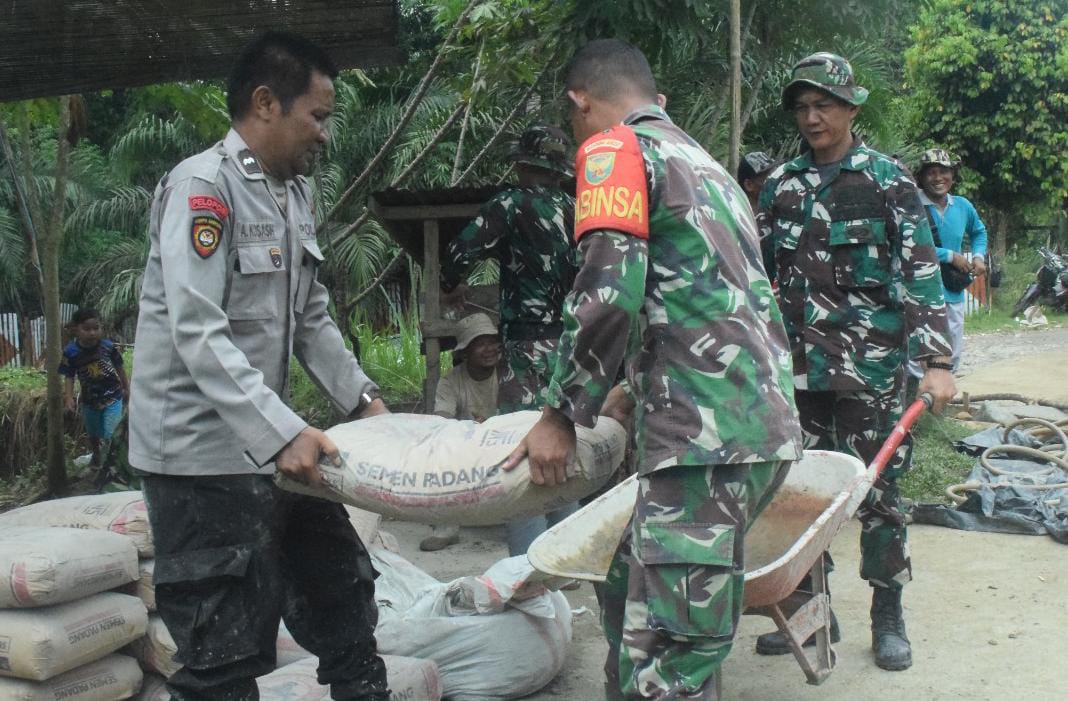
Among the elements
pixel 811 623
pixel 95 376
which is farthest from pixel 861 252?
pixel 95 376

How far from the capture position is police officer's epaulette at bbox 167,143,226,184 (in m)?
2.60

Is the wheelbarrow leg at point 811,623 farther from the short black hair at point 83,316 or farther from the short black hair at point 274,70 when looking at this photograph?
the short black hair at point 83,316

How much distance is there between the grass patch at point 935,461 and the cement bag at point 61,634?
459 cm

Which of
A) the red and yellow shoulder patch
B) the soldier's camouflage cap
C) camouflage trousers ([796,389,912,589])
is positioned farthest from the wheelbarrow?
the soldier's camouflage cap

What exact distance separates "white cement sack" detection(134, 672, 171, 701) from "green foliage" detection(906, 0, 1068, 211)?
1783cm

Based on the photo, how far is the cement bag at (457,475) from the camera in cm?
260

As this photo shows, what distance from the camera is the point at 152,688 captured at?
3.60 metres

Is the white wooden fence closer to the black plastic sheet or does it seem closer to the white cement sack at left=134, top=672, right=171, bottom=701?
the white cement sack at left=134, top=672, right=171, bottom=701

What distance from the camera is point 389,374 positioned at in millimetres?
7949

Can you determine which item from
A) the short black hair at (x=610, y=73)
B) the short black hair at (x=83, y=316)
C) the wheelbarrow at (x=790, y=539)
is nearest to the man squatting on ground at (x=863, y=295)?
the wheelbarrow at (x=790, y=539)

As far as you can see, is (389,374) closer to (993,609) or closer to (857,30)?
(857,30)

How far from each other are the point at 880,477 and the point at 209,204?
8.29 ft

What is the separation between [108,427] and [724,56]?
18.0ft

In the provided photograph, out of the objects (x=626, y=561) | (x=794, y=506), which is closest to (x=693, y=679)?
(x=626, y=561)
